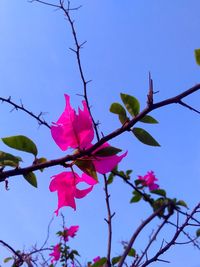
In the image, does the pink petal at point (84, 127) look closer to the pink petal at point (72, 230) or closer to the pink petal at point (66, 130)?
the pink petal at point (66, 130)

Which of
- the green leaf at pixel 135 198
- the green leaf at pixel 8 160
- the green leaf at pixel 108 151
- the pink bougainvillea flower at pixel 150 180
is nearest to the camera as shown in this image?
the green leaf at pixel 108 151

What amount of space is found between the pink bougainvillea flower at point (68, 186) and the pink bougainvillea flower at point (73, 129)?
8cm

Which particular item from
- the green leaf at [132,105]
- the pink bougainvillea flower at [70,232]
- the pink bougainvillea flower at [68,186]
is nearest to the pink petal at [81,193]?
the pink bougainvillea flower at [68,186]

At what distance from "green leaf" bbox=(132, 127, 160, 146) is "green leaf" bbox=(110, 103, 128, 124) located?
0.11 feet

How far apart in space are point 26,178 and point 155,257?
472 mm

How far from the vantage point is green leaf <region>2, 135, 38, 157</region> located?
2.71ft

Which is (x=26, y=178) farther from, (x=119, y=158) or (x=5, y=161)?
(x=119, y=158)

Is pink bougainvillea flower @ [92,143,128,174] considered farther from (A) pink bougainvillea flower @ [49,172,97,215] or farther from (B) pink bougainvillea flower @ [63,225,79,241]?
(B) pink bougainvillea flower @ [63,225,79,241]

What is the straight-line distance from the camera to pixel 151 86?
23.1 inches

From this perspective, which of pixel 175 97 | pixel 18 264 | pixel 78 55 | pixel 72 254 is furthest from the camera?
pixel 72 254

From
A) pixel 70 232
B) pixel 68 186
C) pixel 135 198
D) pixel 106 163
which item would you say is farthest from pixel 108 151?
pixel 70 232

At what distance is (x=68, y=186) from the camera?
2.79 ft

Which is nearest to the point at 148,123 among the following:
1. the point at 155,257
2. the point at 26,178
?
the point at 26,178

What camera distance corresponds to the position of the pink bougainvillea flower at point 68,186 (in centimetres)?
83
